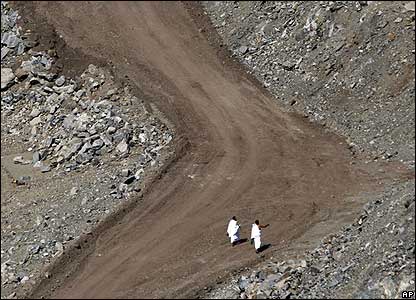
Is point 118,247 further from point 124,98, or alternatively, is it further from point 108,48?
point 108,48

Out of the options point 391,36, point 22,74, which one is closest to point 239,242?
point 391,36

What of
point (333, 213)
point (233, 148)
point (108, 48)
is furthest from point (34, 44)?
point (333, 213)

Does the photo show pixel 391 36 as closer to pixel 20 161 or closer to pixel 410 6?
pixel 410 6

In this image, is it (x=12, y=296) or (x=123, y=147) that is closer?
(x=12, y=296)

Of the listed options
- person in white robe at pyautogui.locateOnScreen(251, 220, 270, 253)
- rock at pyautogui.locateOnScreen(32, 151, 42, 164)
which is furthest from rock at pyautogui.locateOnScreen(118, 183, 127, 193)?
person in white robe at pyautogui.locateOnScreen(251, 220, 270, 253)

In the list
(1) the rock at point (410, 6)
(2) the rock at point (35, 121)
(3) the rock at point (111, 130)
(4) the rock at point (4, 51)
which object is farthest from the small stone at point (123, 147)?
(1) the rock at point (410, 6)

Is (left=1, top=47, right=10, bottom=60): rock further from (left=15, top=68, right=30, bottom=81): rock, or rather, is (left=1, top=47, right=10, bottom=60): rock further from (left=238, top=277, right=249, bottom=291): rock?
(left=238, top=277, right=249, bottom=291): rock
